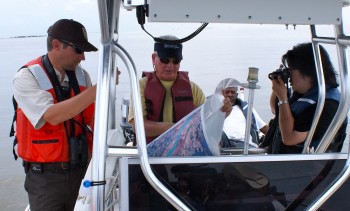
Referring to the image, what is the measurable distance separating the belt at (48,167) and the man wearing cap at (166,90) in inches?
23.1

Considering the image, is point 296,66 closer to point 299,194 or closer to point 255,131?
point 299,194

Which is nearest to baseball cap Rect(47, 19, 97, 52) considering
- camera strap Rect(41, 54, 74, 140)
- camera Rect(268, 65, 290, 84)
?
camera strap Rect(41, 54, 74, 140)

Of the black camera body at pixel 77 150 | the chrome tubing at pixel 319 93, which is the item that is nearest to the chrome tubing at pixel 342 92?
the chrome tubing at pixel 319 93

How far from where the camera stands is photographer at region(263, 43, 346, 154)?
8.03ft

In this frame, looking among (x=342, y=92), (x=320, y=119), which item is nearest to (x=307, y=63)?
(x=320, y=119)

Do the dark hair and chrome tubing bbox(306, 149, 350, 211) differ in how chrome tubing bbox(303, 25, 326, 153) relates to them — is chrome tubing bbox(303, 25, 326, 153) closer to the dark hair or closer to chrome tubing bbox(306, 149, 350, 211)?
the dark hair

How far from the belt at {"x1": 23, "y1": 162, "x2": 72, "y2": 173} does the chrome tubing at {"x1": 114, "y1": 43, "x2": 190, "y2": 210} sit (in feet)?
3.93

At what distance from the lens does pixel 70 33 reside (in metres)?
2.65

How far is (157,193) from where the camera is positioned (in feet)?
5.59

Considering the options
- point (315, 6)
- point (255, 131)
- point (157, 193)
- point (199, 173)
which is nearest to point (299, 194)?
point (199, 173)

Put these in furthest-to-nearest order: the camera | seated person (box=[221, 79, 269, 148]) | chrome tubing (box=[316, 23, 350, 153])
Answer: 1. seated person (box=[221, 79, 269, 148])
2. the camera
3. chrome tubing (box=[316, 23, 350, 153])

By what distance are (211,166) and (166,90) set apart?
1.28 m

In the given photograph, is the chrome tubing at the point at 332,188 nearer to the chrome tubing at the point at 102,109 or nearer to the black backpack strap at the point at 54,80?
the chrome tubing at the point at 102,109

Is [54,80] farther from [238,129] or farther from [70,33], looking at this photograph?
[238,129]
